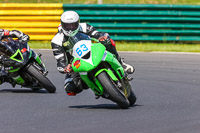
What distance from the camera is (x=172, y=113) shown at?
6.81 m

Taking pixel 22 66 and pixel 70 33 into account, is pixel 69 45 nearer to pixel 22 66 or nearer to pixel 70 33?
pixel 70 33

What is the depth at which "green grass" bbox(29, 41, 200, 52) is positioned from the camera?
50.6 ft

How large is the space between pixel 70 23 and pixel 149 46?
865 cm

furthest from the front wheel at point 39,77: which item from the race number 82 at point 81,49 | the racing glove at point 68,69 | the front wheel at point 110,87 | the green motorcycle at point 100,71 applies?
the front wheel at point 110,87

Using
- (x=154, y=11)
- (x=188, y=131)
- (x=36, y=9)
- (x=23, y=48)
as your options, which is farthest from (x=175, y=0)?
(x=188, y=131)

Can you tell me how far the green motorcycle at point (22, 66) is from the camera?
8.97 m

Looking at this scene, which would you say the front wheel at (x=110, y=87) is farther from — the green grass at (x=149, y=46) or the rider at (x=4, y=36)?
the green grass at (x=149, y=46)

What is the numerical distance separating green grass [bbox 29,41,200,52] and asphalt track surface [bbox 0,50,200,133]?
3.67m

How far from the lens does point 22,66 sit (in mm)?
9031

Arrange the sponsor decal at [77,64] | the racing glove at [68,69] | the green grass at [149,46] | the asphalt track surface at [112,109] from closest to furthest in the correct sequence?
the asphalt track surface at [112,109] < the sponsor decal at [77,64] < the racing glove at [68,69] < the green grass at [149,46]

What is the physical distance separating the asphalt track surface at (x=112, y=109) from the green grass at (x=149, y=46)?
3672 millimetres

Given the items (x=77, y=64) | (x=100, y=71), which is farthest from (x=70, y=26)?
(x=100, y=71)

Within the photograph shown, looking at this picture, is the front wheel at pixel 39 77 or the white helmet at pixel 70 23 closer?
the white helmet at pixel 70 23

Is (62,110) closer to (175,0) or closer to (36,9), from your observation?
(36,9)
